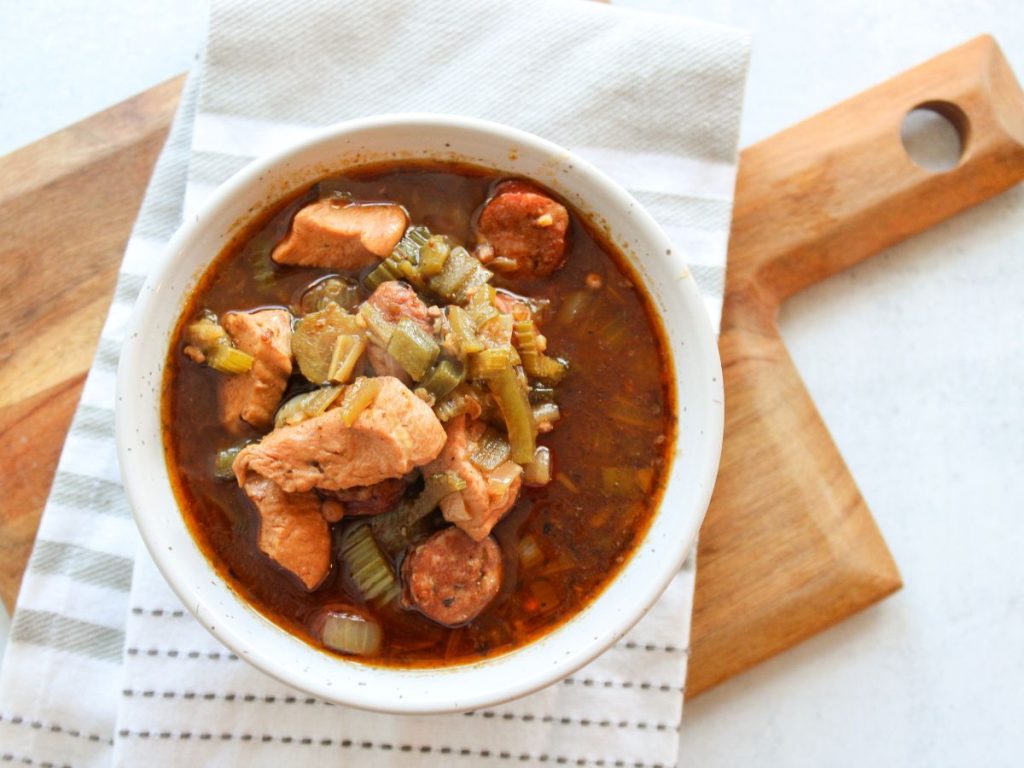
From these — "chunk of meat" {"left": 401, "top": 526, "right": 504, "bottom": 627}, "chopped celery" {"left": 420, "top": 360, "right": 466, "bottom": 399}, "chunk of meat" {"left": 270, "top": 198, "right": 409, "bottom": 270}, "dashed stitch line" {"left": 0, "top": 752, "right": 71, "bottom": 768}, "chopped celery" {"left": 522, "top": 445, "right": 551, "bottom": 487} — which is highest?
"chunk of meat" {"left": 270, "top": 198, "right": 409, "bottom": 270}

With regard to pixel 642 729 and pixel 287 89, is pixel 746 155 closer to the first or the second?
pixel 287 89

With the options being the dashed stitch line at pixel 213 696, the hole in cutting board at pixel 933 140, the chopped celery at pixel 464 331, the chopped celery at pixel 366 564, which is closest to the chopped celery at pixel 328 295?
the chopped celery at pixel 464 331

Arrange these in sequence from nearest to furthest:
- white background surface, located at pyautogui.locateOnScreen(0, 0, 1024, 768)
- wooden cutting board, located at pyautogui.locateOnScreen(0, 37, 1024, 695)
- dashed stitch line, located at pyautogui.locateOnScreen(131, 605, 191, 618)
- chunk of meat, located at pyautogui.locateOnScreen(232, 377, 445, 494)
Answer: chunk of meat, located at pyautogui.locateOnScreen(232, 377, 445, 494), dashed stitch line, located at pyautogui.locateOnScreen(131, 605, 191, 618), wooden cutting board, located at pyautogui.locateOnScreen(0, 37, 1024, 695), white background surface, located at pyautogui.locateOnScreen(0, 0, 1024, 768)

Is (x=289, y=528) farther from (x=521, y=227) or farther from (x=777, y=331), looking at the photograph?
(x=777, y=331)

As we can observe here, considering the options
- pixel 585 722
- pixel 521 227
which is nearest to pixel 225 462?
pixel 521 227

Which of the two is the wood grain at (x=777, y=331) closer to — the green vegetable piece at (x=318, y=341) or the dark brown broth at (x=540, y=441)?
the dark brown broth at (x=540, y=441)

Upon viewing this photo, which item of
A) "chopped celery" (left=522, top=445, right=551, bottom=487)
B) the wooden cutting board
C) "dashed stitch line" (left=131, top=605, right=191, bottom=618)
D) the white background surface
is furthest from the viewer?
the white background surface

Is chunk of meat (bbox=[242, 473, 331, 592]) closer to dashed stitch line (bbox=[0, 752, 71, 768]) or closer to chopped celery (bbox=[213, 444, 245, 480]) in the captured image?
chopped celery (bbox=[213, 444, 245, 480])

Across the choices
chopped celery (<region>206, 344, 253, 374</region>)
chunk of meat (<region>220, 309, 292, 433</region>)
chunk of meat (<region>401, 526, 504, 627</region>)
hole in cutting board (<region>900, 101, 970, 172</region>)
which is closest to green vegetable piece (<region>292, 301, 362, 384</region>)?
chunk of meat (<region>220, 309, 292, 433</region>)
